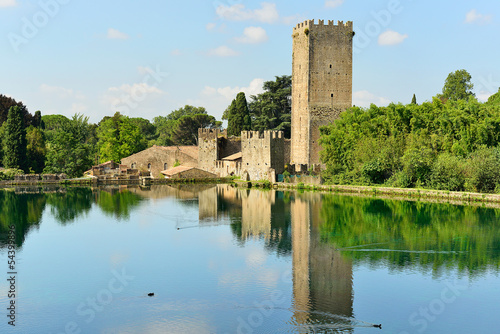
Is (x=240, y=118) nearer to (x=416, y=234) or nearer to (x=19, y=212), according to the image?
(x=19, y=212)

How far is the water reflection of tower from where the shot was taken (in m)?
10.9

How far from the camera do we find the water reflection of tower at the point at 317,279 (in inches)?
428

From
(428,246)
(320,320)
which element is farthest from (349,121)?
(320,320)

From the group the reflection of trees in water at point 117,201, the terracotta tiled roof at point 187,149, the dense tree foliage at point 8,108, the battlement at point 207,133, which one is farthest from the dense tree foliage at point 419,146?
the dense tree foliage at point 8,108

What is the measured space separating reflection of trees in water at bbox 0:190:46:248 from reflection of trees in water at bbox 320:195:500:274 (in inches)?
410

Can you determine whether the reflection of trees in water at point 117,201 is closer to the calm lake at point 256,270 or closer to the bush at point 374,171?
the calm lake at point 256,270

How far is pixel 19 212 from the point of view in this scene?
24.8 meters

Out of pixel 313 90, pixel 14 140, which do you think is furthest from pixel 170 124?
pixel 313 90

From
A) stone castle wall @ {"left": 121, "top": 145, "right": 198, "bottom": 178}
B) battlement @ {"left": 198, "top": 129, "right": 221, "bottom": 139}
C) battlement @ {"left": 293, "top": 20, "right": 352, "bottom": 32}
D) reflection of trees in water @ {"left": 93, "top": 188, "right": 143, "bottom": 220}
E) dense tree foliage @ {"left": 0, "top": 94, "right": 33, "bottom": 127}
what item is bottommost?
reflection of trees in water @ {"left": 93, "top": 188, "right": 143, "bottom": 220}

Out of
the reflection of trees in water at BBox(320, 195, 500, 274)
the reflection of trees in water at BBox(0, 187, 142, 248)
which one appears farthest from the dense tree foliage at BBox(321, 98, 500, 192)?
the reflection of trees in water at BBox(0, 187, 142, 248)

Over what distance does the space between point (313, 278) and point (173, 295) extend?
3.27 m

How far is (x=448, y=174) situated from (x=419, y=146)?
3.55 m

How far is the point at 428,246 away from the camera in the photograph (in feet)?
53.8

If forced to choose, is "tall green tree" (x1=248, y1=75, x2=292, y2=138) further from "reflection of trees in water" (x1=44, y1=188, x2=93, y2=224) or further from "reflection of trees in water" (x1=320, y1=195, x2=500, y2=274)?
"reflection of trees in water" (x1=320, y1=195, x2=500, y2=274)
